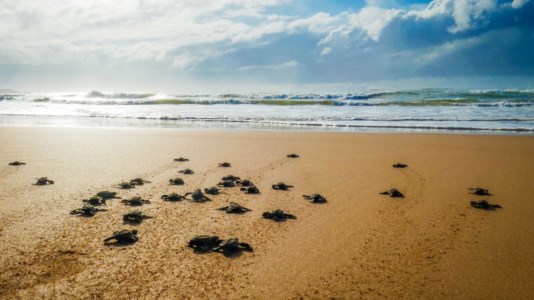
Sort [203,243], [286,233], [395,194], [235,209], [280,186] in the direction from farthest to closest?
[280,186], [395,194], [235,209], [286,233], [203,243]

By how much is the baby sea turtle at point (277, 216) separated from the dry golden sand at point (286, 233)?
16 centimetres

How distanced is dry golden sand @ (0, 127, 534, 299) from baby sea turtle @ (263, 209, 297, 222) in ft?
0.52

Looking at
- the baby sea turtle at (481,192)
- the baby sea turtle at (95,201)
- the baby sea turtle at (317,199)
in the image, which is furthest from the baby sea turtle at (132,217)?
the baby sea turtle at (481,192)

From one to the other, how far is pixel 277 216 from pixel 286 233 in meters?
0.71

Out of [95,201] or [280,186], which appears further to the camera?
[280,186]

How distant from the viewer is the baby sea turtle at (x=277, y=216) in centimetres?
661

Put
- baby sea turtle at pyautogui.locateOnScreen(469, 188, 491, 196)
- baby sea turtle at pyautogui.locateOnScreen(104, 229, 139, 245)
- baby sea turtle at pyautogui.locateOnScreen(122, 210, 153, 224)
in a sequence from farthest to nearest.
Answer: baby sea turtle at pyautogui.locateOnScreen(469, 188, 491, 196) → baby sea turtle at pyautogui.locateOnScreen(122, 210, 153, 224) → baby sea turtle at pyautogui.locateOnScreen(104, 229, 139, 245)

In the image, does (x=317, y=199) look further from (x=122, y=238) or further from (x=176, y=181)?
(x=122, y=238)

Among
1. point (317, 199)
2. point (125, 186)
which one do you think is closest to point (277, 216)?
point (317, 199)

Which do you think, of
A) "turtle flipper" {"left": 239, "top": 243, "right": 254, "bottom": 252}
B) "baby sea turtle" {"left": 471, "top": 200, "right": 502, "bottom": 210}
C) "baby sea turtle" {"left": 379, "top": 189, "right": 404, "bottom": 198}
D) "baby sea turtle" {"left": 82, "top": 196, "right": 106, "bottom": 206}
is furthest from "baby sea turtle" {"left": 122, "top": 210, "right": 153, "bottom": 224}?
"baby sea turtle" {"left": 471, "top": 200, "right": 502, "bottom": 210}

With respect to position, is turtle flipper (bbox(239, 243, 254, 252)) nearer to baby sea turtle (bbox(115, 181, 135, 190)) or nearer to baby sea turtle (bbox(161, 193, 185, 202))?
baby sea turtle (bbox(161, 193, 185, 202))

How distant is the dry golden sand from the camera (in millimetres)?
4324

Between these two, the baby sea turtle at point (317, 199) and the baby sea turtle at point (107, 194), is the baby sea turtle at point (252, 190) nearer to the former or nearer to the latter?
the baby sea turtle at point (317, 199)

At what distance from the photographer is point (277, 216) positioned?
663 cm
